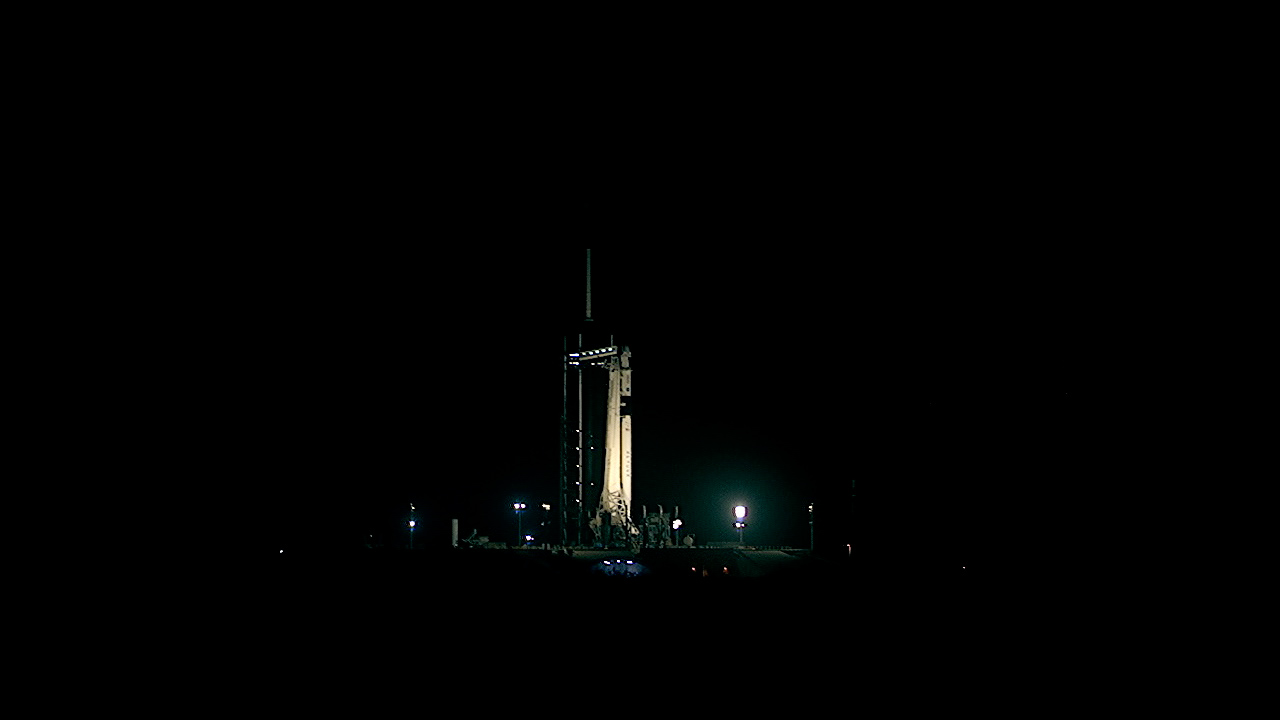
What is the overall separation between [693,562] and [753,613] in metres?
8.83

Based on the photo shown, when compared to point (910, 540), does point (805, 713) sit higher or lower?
lower

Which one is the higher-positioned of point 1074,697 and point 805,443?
point 805,443

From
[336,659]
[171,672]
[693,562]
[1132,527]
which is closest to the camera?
[171,672]

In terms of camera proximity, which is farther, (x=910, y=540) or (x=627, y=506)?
(x=910, y=540)

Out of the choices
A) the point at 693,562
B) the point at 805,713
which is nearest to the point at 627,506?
the point at 693,562

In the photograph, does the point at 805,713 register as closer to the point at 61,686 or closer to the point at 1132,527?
the point at 61,686

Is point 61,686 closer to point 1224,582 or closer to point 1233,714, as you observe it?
point 1233,714

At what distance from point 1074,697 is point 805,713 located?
3.48 metres

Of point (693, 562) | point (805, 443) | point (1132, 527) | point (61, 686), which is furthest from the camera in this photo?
point (805, 443)

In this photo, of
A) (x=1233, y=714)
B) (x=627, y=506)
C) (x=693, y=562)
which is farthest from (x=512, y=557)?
(x=1233, y=714)

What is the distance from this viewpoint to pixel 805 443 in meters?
56.2

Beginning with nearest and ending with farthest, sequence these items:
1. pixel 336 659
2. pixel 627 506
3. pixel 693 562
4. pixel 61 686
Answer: pixel 61 686 < pixel 336 659 < pixel 693 562 < pixel 627 506

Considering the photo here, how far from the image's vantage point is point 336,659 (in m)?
14.3

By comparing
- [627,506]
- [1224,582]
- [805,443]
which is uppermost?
[805,443]
